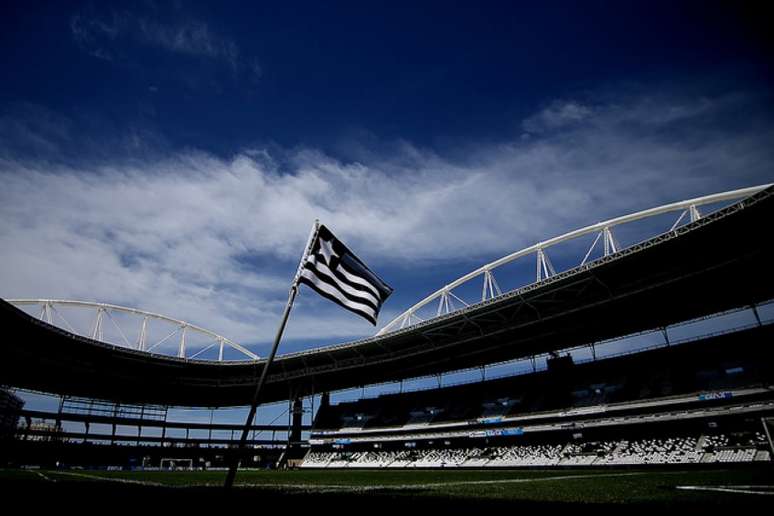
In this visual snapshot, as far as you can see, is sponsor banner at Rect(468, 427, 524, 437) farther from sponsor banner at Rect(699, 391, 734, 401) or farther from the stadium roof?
sponsor banner at Rect(699, 391, 734, 401)

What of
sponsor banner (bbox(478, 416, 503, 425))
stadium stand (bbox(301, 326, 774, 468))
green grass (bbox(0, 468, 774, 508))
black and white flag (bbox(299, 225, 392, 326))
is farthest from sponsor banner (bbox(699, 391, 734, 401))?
black and white flag (bbox(299, 225, 392, 326))

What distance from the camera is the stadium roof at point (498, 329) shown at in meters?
28.7

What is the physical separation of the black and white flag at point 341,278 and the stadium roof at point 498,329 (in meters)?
24.9

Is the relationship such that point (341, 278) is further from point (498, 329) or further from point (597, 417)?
point (597, 417)

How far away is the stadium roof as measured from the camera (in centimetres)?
2866

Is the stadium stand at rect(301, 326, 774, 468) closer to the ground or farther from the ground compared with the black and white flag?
closer to the ground

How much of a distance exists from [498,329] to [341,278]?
33040 mm

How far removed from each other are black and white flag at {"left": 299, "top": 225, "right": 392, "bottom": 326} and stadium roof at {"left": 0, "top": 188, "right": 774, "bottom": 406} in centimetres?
2488

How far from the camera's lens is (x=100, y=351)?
48.9 meters

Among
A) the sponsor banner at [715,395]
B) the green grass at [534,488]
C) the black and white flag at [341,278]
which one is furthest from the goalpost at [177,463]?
the black and white flag at [341,278]

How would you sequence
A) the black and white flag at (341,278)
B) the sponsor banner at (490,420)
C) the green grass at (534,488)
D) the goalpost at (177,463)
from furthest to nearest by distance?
the goalpost at (177,463) → the sponsor banner at (490,420) → the black and white flag at (341,278) → the green grass at (534,488)

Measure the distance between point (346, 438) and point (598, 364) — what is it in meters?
34.0

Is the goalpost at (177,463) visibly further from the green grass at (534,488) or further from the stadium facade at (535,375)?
the green grass at (534,488)

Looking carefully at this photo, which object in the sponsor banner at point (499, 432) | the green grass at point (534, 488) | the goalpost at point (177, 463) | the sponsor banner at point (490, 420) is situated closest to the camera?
the green grass at point (534, 488)
